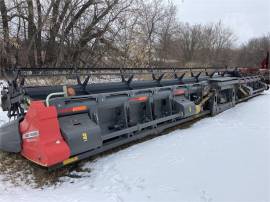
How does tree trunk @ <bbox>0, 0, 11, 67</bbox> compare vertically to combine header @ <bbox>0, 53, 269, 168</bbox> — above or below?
above

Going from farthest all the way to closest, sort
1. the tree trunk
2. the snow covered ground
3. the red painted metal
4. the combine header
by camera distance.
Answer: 1. the tree trunk
2. the combine header
3. the red painted metal
4. the snow covered ground

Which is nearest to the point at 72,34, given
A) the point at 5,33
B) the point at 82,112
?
the point at 5,33

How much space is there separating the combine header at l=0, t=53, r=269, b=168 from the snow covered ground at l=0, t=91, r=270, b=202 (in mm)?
330

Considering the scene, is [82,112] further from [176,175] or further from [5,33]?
[5,33]

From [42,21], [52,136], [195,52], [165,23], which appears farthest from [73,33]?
[195,52]

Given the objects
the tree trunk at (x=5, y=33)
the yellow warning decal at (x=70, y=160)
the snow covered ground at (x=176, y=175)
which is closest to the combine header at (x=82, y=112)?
the yellow warning decal at (x=70, y=160)

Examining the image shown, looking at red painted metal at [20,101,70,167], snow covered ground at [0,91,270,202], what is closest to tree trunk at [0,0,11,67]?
snow covered ground at [0,91,270,202]

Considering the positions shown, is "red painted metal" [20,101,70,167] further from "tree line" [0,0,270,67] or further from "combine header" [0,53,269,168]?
"tree line" [0,0,270,67]

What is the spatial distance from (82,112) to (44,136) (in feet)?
2.26

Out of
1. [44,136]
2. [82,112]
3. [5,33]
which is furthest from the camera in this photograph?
[5,33]

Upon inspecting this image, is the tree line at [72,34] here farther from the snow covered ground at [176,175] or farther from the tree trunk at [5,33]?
the snow covered ground at [176,175]

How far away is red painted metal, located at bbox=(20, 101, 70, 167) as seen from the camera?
3498 mm

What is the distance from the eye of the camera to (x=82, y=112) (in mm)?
4086

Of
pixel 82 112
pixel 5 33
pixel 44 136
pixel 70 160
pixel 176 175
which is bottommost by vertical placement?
pixel 176 175
